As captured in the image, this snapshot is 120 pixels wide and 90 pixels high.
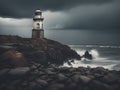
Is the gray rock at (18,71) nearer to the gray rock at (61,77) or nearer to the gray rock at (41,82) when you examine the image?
the gray rock at (41,82)

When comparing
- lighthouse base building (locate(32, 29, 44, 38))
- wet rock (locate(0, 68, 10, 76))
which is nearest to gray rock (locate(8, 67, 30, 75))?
wet rock (locate(0, 68, 10, 76))

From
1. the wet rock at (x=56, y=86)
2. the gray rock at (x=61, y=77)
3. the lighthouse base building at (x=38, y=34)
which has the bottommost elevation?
the wet rock at (x=56, y=86)

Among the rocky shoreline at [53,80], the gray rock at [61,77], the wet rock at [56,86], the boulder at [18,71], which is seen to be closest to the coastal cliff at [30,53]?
the boulder at [18,71]

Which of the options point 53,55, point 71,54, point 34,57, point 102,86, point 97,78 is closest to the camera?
point 102,86

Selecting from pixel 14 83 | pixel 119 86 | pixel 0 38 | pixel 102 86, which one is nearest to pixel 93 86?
pixel 102 86

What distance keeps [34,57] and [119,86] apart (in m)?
18.2

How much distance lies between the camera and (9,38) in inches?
2275

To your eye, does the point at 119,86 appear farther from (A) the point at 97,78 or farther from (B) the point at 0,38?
(B) the point at 0,38

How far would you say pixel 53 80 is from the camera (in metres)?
36.1

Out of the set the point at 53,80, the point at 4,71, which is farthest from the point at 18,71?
the point at 53,80

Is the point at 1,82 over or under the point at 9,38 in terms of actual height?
under

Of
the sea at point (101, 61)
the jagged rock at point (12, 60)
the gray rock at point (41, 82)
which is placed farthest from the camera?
the sea at point (101, 61)

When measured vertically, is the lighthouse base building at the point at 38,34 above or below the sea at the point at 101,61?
above

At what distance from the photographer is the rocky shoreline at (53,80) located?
34781 millimetres
